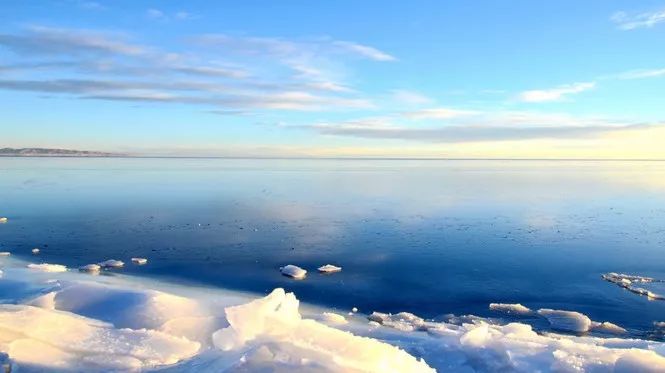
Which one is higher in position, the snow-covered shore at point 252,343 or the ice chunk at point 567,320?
the snow-covered shore at point 252,343

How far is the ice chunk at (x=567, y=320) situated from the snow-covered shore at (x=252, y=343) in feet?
1.79

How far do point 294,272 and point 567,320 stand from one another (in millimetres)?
5515

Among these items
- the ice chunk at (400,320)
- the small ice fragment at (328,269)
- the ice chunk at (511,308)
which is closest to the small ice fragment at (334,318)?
the ice chunk at (400,320)

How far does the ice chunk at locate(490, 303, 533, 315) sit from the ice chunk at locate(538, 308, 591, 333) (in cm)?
25

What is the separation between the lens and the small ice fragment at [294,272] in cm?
1185

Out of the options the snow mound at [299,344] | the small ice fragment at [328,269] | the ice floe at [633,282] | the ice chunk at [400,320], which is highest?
the snow mound at [299,344]

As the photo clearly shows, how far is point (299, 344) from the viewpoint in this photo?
5.69m

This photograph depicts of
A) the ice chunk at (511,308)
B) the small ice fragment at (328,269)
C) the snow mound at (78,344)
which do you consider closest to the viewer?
the snow mound at (78,344)

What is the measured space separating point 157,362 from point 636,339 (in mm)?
6880

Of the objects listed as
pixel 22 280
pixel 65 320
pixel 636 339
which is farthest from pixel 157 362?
pixel 636 339

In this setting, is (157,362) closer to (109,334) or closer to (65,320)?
(109,334)

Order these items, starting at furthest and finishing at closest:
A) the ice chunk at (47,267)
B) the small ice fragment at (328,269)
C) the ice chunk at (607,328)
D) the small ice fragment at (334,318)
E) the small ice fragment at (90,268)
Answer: the small ice fragment at (328,269)
the small ice fragment at (90,268)
the ice chunk at (47,267)
the ice chunk at (607,328)
the small ice fragment at (334,318)

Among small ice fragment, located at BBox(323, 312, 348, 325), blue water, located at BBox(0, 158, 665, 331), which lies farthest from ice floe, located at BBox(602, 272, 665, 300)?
small ice fragment, located at BBox(323, 312, 348, 325)

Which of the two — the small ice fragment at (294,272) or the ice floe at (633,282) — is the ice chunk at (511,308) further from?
the small ice fragment at (294,272)
